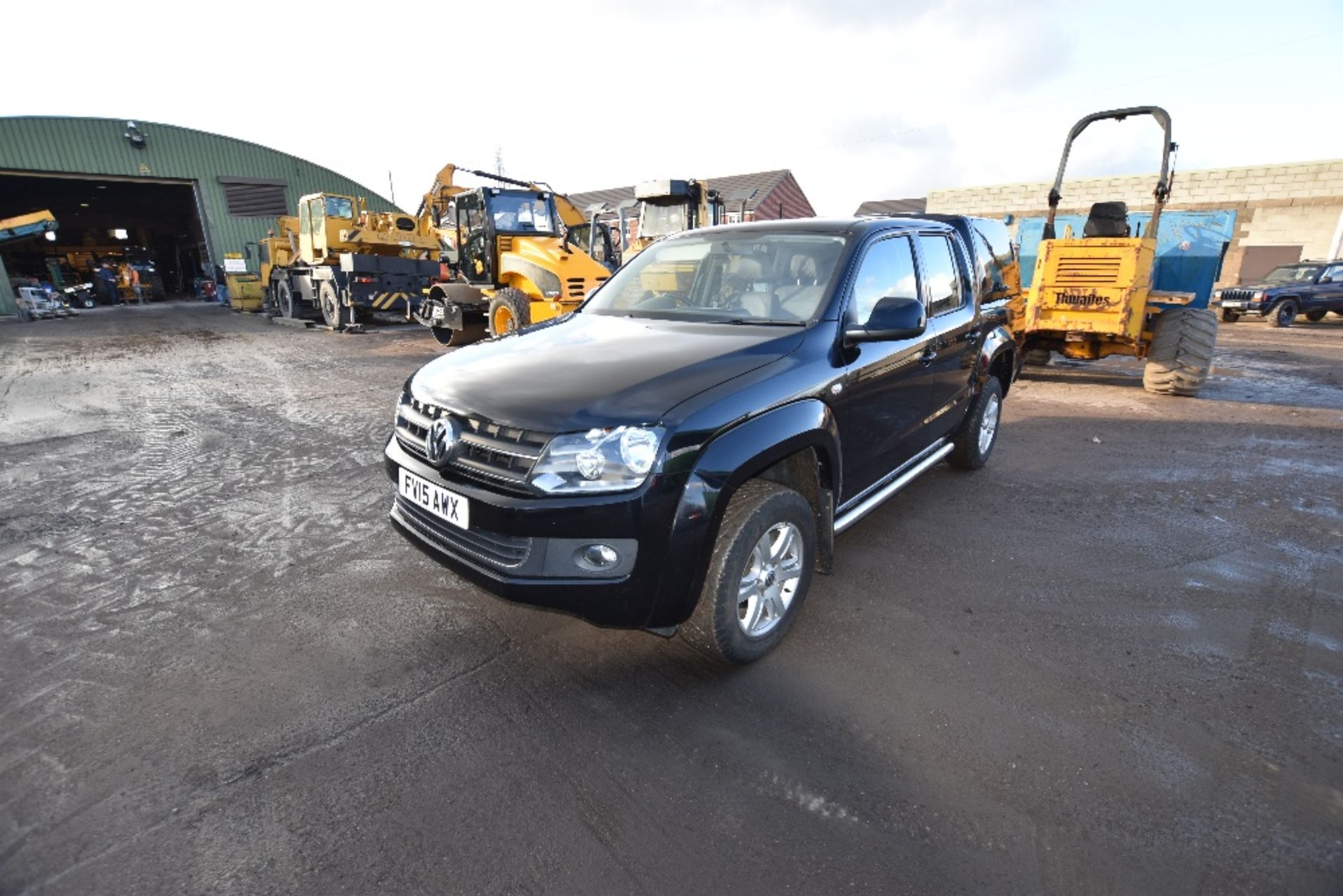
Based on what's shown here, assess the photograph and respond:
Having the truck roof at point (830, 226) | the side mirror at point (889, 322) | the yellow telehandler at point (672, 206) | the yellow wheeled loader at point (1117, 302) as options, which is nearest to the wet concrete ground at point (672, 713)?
the side mirror at point (889, 322)

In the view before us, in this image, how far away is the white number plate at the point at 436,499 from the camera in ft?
7.68

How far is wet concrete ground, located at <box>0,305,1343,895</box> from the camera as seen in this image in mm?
1780

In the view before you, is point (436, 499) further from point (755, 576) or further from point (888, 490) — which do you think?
point (888, 490)

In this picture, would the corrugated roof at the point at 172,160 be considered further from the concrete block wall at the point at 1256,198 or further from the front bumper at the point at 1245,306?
the front bumper at the point at 1245,306

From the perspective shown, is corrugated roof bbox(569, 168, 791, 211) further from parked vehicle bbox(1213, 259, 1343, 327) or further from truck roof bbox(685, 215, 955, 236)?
truck roof bbox(685, 215, 955, 236)

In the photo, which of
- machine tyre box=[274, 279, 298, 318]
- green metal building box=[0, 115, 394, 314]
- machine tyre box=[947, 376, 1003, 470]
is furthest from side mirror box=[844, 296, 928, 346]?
green metal building box=[0, 115, 394, 314]

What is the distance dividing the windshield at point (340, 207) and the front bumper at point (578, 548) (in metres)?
15.1

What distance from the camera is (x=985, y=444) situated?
505cm

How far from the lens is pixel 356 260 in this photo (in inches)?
524

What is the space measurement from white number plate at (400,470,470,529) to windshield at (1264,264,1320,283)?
21.6 meters

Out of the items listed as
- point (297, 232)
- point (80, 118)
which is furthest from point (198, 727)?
point (80, 118)

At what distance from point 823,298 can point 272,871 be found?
2.86m

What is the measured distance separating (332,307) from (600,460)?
14.6 metres

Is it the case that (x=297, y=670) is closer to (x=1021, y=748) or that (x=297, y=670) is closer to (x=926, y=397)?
(x=1021, y=748)
